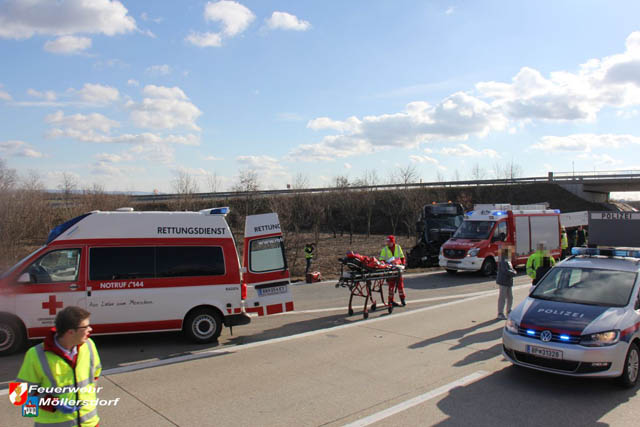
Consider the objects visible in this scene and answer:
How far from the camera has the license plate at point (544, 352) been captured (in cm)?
619

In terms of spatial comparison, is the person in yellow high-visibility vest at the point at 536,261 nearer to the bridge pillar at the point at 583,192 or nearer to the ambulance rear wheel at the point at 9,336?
the ambulance rear wheel at the point at 9,336

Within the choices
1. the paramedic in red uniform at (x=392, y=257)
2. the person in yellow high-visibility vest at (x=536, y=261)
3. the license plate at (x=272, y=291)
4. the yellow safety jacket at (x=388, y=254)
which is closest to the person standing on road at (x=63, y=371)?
the license plate at (x=272, y=291)

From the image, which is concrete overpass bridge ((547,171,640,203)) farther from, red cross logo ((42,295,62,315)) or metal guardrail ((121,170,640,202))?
red cross logo ((42,295,62,315))

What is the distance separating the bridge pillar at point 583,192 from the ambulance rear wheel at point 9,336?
52.7 metres

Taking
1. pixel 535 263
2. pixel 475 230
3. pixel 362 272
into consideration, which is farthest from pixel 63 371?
pixel 475 230

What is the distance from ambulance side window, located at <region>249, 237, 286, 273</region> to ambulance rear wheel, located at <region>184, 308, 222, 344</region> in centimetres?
129

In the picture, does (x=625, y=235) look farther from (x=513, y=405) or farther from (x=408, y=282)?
(x=408, y=282)

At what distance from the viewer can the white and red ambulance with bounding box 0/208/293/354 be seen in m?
8.16

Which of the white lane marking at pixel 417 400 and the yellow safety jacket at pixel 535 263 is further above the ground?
the yellow safety jacket at pixel 535 263

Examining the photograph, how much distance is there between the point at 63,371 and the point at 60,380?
61 millimetres

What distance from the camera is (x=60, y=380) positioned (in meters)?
3.27

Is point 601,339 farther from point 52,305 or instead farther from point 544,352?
point 52,305

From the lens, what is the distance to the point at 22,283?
8.09 meters

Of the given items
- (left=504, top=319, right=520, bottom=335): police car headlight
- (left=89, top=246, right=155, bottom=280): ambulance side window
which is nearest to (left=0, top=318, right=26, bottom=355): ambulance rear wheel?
(left=89, top=246, right=155, bottom=280): ambulance side window
